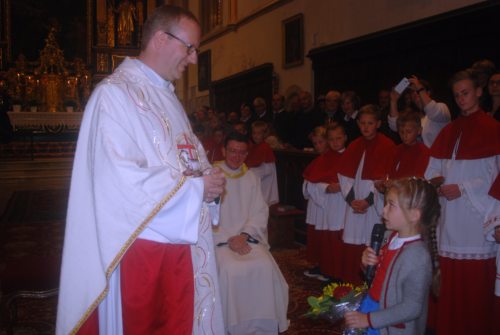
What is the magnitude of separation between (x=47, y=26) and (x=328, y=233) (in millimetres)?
14721

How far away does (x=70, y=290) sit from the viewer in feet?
6.57

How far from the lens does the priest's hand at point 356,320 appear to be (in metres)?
2.07

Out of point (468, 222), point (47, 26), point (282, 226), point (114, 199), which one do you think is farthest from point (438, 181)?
point (47, 26)

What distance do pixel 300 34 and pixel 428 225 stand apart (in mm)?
8173

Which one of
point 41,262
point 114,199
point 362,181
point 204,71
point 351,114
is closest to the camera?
point 114,199

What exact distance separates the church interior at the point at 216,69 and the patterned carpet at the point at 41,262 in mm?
16

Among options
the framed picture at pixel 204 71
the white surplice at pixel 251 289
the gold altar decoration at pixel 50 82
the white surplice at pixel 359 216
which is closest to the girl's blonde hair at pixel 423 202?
the white surplice at pixel 251 289

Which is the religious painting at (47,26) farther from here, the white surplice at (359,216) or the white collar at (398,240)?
the white collar at (398,240)

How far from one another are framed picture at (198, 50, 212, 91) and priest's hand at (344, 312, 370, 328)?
538 inches

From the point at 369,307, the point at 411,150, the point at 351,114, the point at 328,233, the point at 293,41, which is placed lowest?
the point at 328,233

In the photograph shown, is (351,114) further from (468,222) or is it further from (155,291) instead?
(155,291)

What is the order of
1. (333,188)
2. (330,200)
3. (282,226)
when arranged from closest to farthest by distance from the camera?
(333,188)
(330,200)
(282,226)

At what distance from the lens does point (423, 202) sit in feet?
7.24

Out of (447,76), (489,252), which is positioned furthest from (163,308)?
(447,76)
